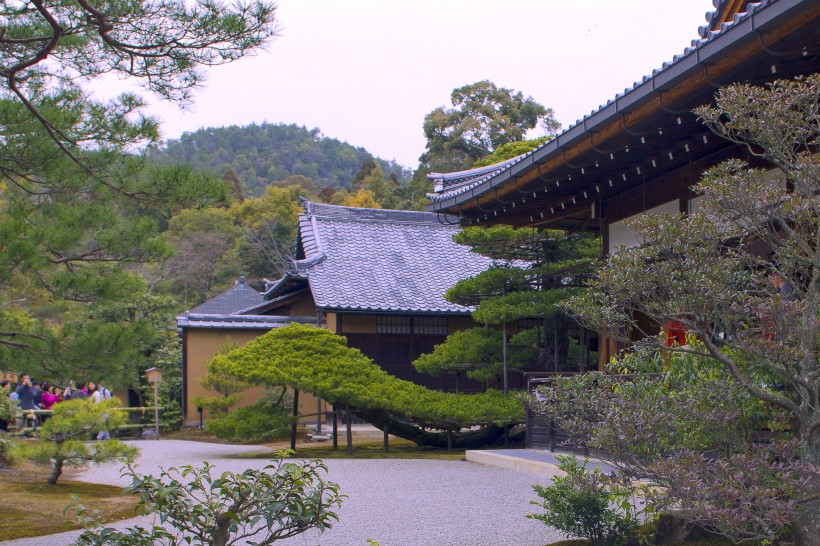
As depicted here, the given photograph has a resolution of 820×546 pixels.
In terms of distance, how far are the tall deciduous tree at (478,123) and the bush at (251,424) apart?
65.5ft

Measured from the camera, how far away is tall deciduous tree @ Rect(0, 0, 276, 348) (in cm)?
553

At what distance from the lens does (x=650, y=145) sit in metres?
7.88

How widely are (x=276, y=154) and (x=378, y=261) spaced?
60448 mm

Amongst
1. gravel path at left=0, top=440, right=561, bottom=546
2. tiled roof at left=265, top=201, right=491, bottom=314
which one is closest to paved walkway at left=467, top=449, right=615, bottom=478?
gravel path at left=0, top=440, right=561, bottom=546

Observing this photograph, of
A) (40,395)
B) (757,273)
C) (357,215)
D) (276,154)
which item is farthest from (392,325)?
(276,154)

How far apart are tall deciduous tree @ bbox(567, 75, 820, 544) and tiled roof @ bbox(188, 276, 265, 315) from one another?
64.9 feet

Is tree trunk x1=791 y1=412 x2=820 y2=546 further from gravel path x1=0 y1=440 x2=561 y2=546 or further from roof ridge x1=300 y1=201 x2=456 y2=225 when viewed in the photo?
roof ridge x1=300 y1=201 x2=456 y2=225

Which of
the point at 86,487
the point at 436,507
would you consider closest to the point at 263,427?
the point at 86,487

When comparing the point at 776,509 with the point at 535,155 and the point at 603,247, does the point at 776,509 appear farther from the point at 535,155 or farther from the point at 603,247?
the point at 603,247

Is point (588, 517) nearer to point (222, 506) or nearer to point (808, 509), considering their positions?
point (808, 509)

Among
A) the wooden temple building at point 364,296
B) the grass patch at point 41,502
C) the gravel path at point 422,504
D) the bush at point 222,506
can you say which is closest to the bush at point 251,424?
the gravel path at point 422,504

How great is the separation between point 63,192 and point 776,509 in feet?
18.5

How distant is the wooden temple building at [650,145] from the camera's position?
5.32m

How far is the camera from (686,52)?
6043mm
